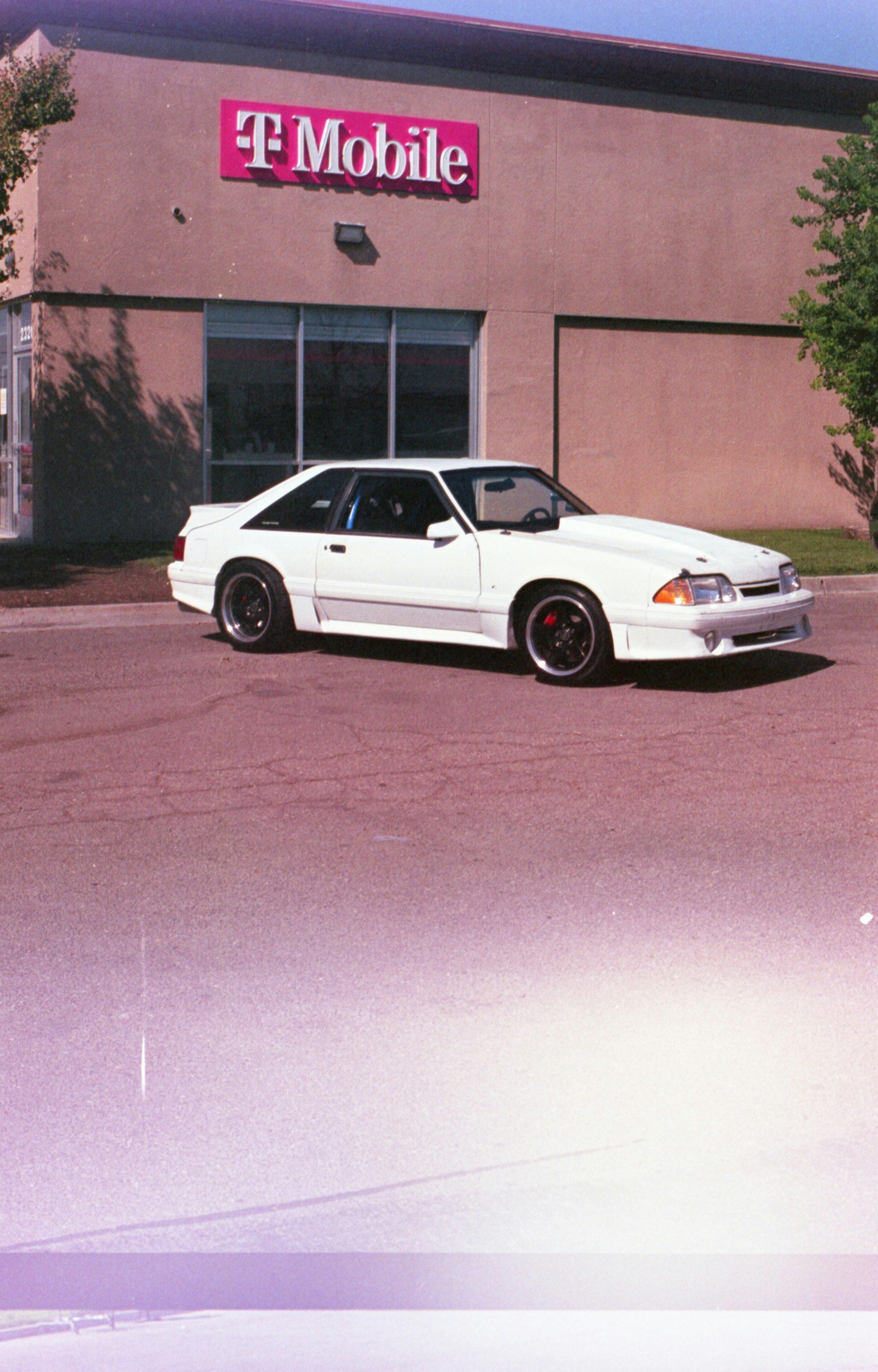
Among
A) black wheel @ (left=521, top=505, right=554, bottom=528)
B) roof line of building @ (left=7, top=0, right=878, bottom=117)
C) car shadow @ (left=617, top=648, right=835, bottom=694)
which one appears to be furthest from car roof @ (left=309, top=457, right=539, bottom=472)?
roof line of building @ (left=7, top=0, right=878, bottom=117)

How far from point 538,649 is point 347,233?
11.9 metres

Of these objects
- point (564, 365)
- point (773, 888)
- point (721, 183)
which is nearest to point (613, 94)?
point (721, 183)

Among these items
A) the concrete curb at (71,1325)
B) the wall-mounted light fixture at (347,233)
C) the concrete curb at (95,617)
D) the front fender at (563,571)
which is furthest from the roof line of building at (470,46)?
the concrete curb at (71,1325)

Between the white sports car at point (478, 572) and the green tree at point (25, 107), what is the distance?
600 cm

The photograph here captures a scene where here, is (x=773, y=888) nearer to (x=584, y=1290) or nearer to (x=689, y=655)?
(x=584, y=1290)

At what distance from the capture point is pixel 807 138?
2322 centimetres

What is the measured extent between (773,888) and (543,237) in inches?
686

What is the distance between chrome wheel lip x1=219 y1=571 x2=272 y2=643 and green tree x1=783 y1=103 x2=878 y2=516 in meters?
12.1

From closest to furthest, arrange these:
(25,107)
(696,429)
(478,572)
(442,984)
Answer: (442,984) → (478,572) → (25,107) → (696,429)

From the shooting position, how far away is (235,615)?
11555mm

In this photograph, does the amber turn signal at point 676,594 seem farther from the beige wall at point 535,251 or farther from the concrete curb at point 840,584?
the beige wall at point 535,251

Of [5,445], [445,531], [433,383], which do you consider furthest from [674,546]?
[5,445]

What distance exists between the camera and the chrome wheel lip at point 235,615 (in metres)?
11.3

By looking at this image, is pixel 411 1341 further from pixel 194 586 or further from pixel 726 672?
pixel 194 586
